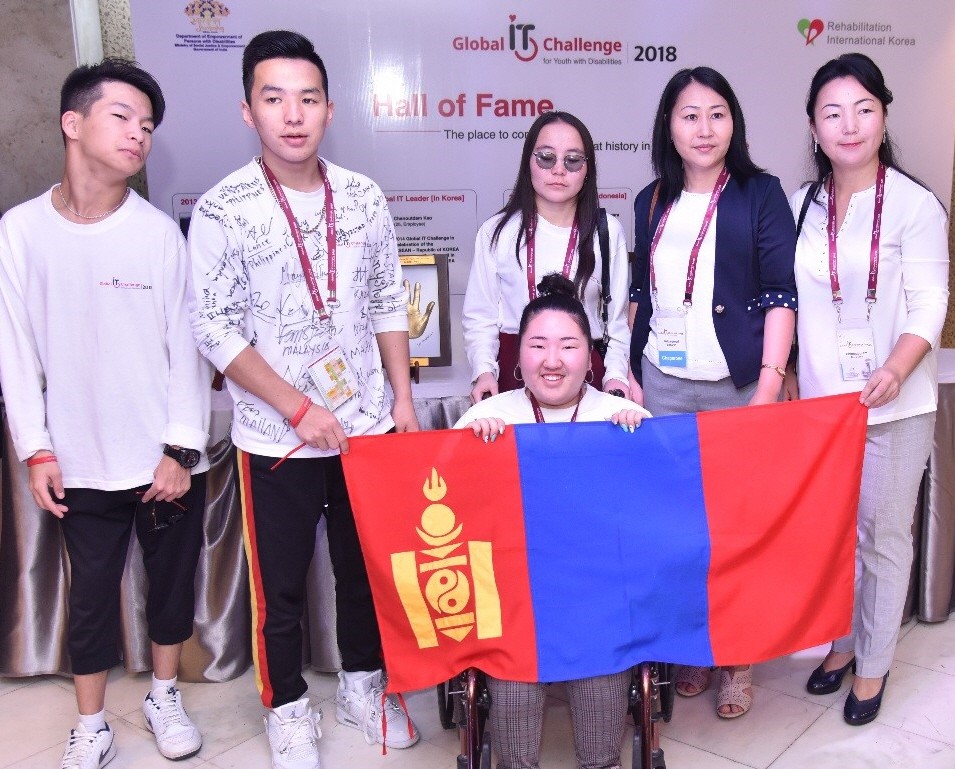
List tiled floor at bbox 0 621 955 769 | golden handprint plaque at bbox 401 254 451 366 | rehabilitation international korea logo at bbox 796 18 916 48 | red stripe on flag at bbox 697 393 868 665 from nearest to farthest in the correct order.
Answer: red stripe on flag at bbox 697 393 868 665
tiled floor at bbox 0 621 955 769
golden handprint plaque at bbox 401 254 451 366
rehabilitation international korea logo at bbox 796 18 916 48

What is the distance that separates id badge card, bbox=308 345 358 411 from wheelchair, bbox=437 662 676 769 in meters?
0.66

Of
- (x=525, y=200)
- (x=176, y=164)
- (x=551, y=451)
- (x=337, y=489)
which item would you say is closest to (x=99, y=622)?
(x=337, y=489)

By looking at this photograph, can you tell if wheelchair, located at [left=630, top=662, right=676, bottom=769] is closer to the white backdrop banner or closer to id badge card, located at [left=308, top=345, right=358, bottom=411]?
id badge card, located at [left=308, top=345, right=358, bottom=411]

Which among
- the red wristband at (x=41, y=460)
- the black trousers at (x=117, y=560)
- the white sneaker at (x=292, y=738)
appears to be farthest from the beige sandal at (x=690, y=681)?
the red wristband at (x=41, y=460)

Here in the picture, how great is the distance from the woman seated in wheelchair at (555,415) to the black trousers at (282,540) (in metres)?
0.38

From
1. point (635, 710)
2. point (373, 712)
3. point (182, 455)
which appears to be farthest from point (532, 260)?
point (373, 712)

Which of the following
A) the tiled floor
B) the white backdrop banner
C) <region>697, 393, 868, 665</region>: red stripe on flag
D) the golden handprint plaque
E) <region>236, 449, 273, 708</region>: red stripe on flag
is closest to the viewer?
<region>697, 393, 868, 665</region>: red stripe on flag

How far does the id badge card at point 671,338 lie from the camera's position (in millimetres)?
2154

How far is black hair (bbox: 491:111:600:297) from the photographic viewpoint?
87.0 inches

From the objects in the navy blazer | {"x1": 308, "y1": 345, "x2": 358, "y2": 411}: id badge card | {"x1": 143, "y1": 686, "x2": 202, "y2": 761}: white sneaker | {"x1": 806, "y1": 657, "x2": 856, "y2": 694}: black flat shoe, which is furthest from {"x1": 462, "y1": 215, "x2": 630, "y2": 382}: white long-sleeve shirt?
{"x1": 143, "y1": 686, "x2": 202, "y2": 761}: white sneaker

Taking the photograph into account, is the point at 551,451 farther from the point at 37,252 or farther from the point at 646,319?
the point at 37,252

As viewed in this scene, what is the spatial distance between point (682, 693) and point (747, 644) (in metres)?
0.56

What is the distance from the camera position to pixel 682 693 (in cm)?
245

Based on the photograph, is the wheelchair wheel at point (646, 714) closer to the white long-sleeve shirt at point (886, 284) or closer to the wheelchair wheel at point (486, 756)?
the wheelchair wheel at point (486, 756)
